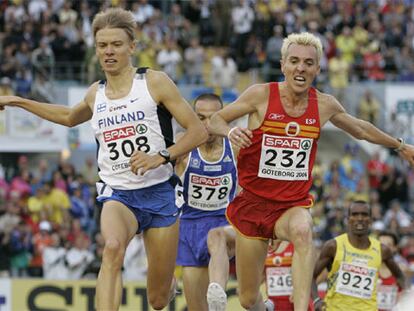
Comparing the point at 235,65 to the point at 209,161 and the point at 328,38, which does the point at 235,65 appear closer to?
the point at 328,38

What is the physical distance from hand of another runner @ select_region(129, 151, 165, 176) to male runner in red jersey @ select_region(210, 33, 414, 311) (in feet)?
3.01

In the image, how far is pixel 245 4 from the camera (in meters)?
28.2

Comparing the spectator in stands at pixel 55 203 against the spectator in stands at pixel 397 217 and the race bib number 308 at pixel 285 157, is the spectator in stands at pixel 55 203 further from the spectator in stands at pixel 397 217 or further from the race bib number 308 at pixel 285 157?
the race bib number 308 at pixel 285 157

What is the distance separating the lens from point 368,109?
26.5 m

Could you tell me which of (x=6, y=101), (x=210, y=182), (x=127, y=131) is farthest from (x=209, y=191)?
(x=6, y=101)

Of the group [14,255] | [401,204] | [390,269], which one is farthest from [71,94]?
[390,269]

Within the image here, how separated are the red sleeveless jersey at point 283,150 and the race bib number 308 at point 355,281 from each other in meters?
2.58

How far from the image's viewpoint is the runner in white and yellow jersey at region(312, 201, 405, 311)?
13.2 metres

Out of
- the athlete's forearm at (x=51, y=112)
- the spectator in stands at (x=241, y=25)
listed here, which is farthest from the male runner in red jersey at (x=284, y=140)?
the spectator in stands at (x=241, y=25)

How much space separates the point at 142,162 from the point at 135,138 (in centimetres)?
33

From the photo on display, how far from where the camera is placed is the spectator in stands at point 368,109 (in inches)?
1041

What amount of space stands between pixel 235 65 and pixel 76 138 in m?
4.65

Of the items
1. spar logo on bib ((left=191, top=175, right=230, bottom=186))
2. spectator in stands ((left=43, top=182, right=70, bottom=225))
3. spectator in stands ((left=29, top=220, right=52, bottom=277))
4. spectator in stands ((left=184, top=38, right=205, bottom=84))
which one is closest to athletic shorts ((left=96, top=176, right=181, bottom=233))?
spar logo on bib ((left=191, top=175, right=230, bottom=186))

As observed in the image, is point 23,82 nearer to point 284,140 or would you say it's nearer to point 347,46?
point 347,46
